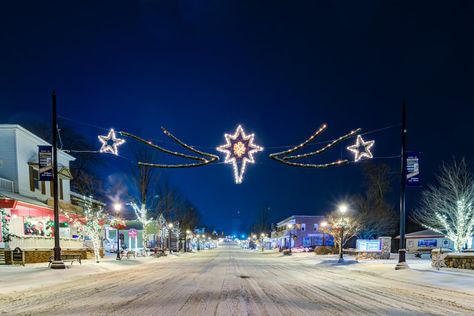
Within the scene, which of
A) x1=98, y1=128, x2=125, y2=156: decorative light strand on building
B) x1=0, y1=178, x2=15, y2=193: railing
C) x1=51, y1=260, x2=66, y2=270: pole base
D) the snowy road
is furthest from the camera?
x1=0, y1=178, x2=15, y2=193: railing

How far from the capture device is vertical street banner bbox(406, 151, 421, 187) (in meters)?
19.2

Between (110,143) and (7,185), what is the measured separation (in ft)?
36.9

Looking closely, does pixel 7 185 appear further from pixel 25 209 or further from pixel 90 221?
pixel 90 221

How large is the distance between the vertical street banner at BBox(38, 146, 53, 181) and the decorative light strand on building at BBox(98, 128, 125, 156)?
174 inches

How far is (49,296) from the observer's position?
11.1m

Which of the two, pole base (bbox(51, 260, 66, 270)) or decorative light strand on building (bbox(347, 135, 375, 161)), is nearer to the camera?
decorative light strand on building (bbox(347, 135, 375, 161))

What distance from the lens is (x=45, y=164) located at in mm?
19281

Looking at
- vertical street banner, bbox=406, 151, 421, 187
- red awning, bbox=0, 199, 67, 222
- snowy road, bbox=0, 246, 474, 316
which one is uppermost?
vertical street banner, bbox=406, 151, 421, 187

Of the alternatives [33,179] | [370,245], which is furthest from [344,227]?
[33,179]

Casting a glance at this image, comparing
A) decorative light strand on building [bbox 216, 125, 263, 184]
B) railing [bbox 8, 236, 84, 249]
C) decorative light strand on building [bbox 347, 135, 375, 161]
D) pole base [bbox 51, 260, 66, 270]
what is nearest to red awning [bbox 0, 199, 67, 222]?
railing [bbox 8, 236, 84, 249]

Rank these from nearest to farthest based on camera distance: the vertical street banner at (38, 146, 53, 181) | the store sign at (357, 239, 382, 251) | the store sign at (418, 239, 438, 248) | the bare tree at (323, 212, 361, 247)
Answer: the vertical street banner at (38, 146, 53, 181), the store sign at (357, 239, 382, 251), the bare tree at (323, 212, 361, 247), the store sign at (418, 239, 438, 248)

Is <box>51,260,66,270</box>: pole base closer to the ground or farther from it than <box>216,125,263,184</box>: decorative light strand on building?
closer to the ground

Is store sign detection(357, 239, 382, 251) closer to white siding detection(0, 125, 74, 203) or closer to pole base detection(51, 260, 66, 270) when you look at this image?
pole base detection(51, 260, 66, 270)

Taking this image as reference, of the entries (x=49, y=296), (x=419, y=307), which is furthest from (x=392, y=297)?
(x=49, y=296)
